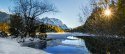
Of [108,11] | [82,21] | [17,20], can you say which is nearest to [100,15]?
[108,11]

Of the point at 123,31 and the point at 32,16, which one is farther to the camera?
the point at 32,16

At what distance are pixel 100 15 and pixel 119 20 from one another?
10.2 ft

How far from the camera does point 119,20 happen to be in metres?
27.8

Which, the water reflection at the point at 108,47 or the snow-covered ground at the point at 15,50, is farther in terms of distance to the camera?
the water reflection at the point at 108,47

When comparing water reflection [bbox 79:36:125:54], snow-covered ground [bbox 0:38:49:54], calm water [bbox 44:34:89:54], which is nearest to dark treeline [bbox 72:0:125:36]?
water reflection [bbox 79:36:125:54]

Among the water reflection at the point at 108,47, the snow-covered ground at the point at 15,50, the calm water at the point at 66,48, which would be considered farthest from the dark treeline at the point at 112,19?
the snow-covered ground at the point at 15,50

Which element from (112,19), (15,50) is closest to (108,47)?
(112,19)

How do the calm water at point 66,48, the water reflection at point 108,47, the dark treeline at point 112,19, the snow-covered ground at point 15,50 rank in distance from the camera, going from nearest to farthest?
the snow-covered ground at point 15,50 → the dark treeline at point 112,19 → the water reflection at point 108,47 → the calm water at point 66,48

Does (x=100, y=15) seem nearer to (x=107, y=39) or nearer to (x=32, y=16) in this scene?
(x=107, y=39)

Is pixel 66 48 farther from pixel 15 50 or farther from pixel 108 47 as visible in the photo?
pixel 15 50

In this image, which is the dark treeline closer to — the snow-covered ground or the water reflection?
the water reflection

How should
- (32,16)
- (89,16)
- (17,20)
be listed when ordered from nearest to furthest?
(89,16) → (32,16) → (17,20)

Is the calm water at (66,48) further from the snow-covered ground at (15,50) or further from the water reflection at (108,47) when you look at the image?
the snow-covered ground at (15,50)

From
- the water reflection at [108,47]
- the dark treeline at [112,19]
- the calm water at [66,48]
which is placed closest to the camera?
the dark treeline at [112,19]
